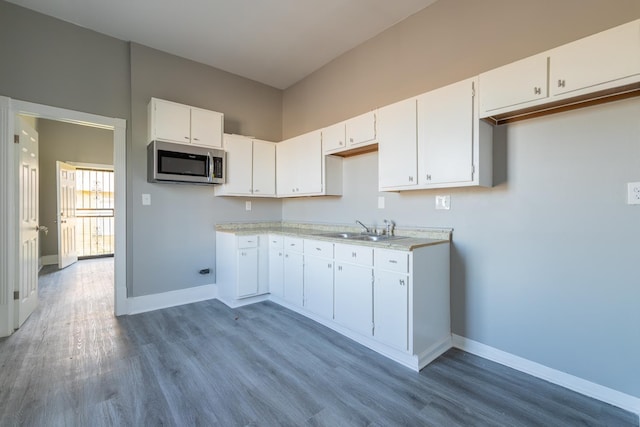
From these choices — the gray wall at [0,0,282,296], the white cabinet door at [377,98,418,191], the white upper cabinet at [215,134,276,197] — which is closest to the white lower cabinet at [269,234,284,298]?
the white upper cabinet at [215,134,276,197]

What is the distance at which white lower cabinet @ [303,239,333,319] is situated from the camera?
2.76 metres

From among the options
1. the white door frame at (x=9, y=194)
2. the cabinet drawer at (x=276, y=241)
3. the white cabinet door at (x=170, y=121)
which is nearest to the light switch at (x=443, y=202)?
the cabinet drawer at (x=276, y=241)

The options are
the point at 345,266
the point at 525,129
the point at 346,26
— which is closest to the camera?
the point at 525,129

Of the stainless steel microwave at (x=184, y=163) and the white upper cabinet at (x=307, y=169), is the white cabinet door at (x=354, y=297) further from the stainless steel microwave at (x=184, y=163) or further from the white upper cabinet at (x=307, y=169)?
the stainless steel microwave at (x=184, y=163)

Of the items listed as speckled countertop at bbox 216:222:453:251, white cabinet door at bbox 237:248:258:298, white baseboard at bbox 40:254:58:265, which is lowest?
white baseboard at bbox 40:254:58:265

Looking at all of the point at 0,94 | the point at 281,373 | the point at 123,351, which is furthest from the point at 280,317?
the point at 0,94

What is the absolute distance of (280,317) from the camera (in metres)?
3.12

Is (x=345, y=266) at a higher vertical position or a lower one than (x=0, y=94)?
lower

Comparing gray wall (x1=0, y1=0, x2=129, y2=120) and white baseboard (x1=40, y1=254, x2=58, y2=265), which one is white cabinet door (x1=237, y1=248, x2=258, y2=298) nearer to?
gray wall (x1=0, y1=0, x2=129, y2=120)

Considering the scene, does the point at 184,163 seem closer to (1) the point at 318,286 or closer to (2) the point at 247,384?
(1) the point at 318,286

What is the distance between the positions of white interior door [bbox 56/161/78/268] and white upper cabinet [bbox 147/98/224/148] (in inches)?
156

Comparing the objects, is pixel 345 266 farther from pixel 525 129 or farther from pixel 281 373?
pixel 525 129

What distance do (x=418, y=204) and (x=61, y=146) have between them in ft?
22.9

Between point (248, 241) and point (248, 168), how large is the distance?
977 millimetres
